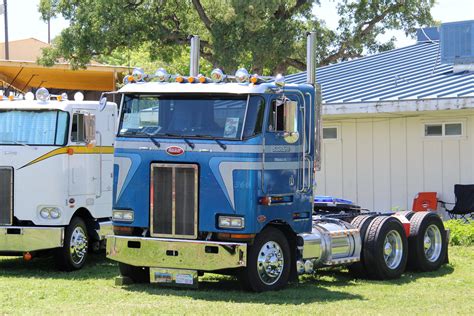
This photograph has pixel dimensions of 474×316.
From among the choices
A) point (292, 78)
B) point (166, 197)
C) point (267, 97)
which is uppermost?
point (292, 78)

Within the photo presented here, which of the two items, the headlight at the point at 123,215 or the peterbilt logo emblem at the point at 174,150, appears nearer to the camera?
the peterbilt logo emblem at the point at 174,150

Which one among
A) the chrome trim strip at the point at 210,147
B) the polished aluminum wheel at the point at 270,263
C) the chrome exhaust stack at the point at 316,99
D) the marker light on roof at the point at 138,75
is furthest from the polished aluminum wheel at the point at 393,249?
the marker light on roof at the point at 138,75

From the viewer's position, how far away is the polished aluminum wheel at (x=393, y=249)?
13.5 metres

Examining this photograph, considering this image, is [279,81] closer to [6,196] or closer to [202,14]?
[6,196]

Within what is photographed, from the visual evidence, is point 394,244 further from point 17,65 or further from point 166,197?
point 17,65

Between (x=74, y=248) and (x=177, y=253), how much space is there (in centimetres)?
362

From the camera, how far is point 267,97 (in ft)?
38.1

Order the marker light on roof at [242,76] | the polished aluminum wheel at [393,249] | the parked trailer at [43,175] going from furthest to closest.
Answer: the parked trailer at [43,175]
the polished aluminum wheel at [393,249]
the marker light on roof at [242,76]

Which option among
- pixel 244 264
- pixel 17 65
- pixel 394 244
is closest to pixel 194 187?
pixel 244 264

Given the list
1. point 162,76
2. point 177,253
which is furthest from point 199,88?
point 177,253

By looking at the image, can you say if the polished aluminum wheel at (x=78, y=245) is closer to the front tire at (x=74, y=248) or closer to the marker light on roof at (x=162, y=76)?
the front tire at (x=74, y=248)

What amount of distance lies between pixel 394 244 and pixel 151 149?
412cm

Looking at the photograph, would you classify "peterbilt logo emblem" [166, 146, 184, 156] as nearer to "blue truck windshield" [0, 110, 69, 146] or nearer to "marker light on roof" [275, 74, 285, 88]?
"marker light on roof" [275, 74, 285, 88]

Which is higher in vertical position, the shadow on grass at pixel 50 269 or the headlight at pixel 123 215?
the headlight at pixel 123 215
